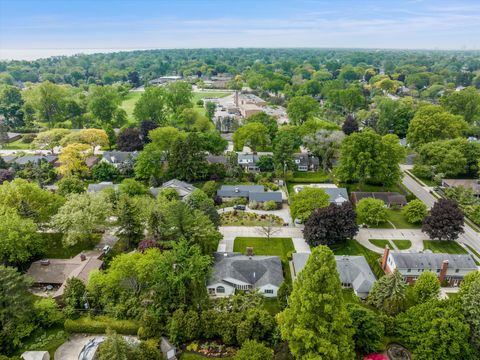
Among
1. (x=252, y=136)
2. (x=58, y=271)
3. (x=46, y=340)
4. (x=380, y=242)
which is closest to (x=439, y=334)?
(x=380, y=242)

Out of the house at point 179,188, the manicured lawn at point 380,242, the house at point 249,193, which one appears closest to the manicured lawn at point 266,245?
the house at point 249,193

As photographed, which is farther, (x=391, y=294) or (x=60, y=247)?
(x=60, y=247)

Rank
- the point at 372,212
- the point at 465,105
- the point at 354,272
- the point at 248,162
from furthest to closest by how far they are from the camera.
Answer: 1. the point at 465,105
2. the point at 248,162
3. the point at 372,212
4. the point at 354,272

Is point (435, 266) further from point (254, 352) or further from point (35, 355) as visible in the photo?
point (35, 355)

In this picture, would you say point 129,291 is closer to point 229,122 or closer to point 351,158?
point 351,158

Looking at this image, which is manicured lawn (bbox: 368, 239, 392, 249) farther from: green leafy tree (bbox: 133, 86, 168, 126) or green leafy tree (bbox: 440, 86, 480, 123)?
green leafy tree (bbox: 133, 86, 168, 126)
